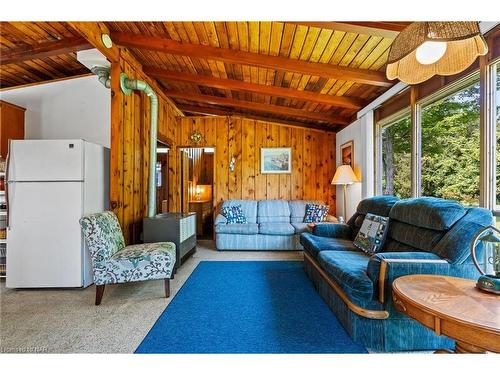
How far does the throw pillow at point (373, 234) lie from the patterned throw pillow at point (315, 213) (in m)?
1.91

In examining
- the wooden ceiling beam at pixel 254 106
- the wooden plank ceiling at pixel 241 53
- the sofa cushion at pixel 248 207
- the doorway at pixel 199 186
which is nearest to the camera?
the wooden plank ceiling at pixel 241 53

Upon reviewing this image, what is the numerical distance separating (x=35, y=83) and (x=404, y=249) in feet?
17.4

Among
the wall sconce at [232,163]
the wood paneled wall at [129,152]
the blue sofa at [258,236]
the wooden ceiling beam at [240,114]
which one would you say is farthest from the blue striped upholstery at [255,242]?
the wooden ceiling beam at [240,114]

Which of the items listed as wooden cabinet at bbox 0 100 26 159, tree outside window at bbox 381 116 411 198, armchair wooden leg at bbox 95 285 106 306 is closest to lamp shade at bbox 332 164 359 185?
tree outside window at bbox 381 116 411 198

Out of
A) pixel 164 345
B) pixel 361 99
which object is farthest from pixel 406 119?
pixel 164 345

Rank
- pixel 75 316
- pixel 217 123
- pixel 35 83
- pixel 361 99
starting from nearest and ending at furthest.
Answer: pixel 75 316, pixel 35 83, pixel 361 99, pixel 217 123

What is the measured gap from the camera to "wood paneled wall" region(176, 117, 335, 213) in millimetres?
5555

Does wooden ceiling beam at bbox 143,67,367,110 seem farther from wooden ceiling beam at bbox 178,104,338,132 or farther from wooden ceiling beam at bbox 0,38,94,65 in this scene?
wooden ceiling beam at bbox 178,104,338,132

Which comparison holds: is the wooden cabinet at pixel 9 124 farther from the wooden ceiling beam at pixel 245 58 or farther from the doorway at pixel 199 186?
the doorway at pixel 199 186

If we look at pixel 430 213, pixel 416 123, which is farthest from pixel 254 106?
pixel 430 213

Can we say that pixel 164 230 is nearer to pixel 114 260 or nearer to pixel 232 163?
pixel 114 260

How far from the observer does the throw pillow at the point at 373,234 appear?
2.60m
